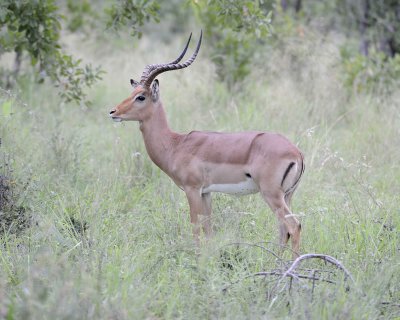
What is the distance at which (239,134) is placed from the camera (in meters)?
5.06

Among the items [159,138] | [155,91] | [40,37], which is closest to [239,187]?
[159,138]

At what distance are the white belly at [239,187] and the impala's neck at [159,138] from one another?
1.67ft

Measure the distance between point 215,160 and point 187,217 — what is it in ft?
1.68

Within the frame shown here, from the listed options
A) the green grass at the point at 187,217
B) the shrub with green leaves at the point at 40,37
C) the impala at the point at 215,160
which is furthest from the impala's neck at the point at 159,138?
the shrub with green leaves at the point at 40,37

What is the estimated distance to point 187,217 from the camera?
5.29 m

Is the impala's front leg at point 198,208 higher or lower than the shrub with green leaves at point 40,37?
lower

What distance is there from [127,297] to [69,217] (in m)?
1.56

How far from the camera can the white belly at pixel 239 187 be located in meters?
4.95

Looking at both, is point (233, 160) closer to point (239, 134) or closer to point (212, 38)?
point (239, 134)

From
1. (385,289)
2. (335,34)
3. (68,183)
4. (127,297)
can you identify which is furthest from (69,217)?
(335,34)

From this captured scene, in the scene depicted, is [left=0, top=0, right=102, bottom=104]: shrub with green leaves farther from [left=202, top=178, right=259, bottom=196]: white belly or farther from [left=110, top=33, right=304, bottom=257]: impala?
[left=202, top=178, right=259, bottom=196]: white belly

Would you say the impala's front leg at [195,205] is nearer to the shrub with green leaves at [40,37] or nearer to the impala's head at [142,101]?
the impala's head at [142,101]

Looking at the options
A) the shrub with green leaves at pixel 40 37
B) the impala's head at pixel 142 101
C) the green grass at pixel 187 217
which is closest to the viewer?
the green grass at pixel 187 217

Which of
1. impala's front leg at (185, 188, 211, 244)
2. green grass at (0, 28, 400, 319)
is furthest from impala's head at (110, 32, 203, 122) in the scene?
impala's front leg at (185, 188, 211, 244)
